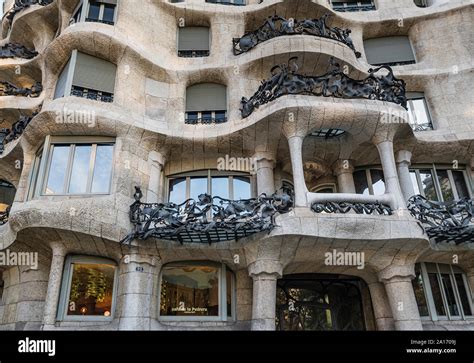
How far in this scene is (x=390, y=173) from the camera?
33.8 feet

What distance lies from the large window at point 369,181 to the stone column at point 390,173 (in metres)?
1.67

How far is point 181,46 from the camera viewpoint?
13.7 meters

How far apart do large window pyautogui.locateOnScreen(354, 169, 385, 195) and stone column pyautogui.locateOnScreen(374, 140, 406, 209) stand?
167cm

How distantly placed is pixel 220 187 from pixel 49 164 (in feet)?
16.9

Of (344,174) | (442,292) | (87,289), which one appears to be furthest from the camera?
(344,174)

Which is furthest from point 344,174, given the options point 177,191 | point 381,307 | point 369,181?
point 177,191

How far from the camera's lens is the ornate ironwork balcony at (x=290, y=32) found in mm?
12359

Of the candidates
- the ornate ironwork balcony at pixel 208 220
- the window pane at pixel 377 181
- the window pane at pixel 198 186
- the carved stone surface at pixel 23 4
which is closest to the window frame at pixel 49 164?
the ornate ironwork balcony at pixel 208 220

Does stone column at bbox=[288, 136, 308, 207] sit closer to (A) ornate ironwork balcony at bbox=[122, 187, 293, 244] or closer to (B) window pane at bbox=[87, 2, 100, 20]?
(A) ornate ironwork balcony at bbox=[122, 187, 293, 244]

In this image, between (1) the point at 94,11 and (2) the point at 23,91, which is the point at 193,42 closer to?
(1) the point at 94,11

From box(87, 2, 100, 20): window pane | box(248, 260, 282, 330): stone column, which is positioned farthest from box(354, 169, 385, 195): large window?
box(87, 2, 100, 20): window pane

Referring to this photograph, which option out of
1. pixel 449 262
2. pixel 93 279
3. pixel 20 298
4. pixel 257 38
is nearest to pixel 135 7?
pixel 257 38

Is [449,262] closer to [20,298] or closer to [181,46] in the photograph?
[181,46]

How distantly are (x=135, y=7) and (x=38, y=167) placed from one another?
6679mm
